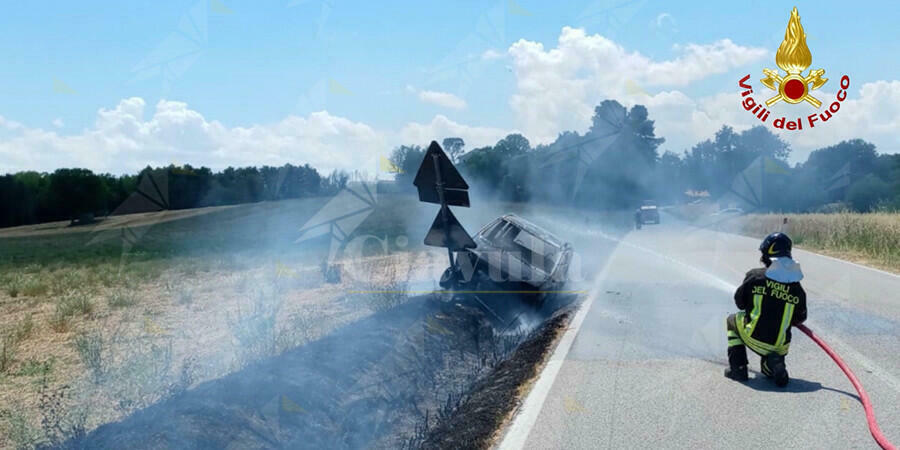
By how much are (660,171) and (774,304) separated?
62125 mm

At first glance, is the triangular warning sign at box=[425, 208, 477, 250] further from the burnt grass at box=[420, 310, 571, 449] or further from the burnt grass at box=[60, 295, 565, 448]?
the burnt grass at box=[420, 310, 571, 449]

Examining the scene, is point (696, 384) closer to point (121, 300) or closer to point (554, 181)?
point (121, 300)

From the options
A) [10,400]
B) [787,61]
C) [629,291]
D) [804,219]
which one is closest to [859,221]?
[804,219]

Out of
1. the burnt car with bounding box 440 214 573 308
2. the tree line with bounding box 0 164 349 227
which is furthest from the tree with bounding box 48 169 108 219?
the burnt car with bounding box 440 214 573 308

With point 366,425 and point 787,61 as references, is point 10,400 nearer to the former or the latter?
point 366,425

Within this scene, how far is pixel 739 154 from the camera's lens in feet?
285

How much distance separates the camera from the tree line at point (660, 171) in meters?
40.6

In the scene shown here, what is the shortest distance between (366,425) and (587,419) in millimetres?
2207

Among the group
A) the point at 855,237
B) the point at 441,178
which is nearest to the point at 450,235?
the point at 441,178

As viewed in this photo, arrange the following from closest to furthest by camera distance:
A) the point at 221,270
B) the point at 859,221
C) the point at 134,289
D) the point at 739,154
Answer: the point at 134,289
the point at 221,270
the point at 859,221
the point at 739,154

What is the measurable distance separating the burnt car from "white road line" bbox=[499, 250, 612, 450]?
130cm

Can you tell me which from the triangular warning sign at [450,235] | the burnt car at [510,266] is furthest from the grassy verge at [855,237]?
the triangular warning sign at [450,235]

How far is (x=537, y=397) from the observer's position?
19.3ft

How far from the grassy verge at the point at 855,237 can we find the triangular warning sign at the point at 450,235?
11.5m
